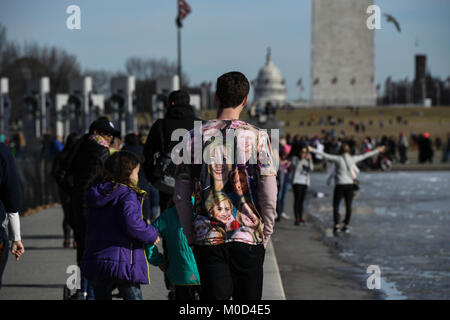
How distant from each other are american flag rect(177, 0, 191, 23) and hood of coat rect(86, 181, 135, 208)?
35.3 meters

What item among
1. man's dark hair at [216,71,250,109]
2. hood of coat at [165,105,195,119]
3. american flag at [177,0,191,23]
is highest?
american flag at [177,0,191,23]

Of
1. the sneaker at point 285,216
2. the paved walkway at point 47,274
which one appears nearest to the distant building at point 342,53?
the sneaker at point 285,216

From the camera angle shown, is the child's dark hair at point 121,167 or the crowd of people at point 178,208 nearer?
the crowd of people at point 178,208

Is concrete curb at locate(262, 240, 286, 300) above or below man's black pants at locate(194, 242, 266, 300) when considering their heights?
below

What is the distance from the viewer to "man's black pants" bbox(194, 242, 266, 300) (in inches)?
184

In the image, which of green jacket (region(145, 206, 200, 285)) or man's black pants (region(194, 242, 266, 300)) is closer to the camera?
man's black pants (region(194, 242, 266, 300))

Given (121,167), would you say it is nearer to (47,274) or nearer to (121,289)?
(121,289)

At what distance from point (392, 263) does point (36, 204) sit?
9.81 metres

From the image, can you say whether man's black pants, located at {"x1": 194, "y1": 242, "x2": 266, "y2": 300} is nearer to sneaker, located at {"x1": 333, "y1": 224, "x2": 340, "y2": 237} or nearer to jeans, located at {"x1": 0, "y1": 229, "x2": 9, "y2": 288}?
jeans, located at {"x1": 0, "y1": 229, "x2": 9, "y2": 288}

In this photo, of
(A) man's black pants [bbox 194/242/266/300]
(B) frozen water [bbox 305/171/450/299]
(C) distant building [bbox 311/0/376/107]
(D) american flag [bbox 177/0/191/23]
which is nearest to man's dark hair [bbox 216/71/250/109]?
(A) man's black pants [bbox 194/242/266/300]

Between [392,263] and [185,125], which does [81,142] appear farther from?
[392,263]

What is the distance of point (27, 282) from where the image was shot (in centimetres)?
944

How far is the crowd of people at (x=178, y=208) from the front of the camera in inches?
186

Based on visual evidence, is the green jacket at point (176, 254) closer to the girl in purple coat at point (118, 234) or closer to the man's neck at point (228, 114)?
the girl in purple coat at point (118, 234)
